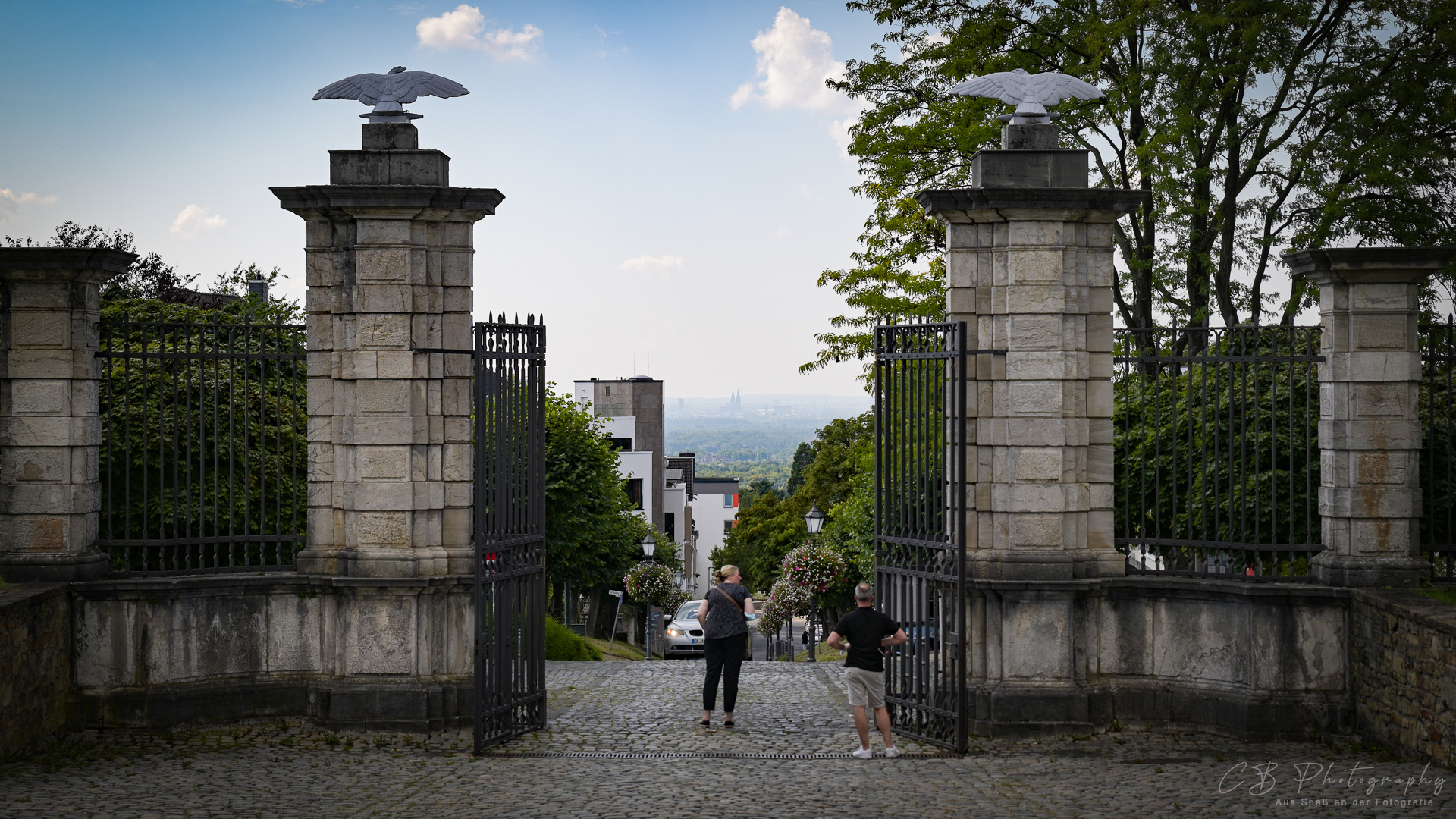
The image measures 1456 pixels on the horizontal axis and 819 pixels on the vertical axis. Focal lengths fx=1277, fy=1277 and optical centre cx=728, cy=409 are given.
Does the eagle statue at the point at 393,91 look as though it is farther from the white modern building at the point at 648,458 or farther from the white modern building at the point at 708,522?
the white modern building at the point at 708,522

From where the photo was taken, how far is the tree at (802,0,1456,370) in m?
19.2

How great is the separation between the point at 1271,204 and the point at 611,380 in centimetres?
4949

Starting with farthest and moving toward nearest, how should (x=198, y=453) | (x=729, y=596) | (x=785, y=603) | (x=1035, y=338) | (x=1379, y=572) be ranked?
1. (x=785, y=603)
2. (x=198, y=453)
3. (x=729, y=596)
4. (x=1035, y=338)
5. (x=1379, y=572)

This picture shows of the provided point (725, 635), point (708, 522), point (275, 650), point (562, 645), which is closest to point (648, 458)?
point (708, 522)

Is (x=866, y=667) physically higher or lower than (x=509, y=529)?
lower

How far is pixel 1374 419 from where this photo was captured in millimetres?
10312

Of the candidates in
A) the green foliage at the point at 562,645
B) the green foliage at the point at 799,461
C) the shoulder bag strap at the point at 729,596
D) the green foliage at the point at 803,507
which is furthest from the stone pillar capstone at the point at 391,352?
the green foliage at the point at 799,461

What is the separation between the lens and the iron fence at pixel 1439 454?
409 inches

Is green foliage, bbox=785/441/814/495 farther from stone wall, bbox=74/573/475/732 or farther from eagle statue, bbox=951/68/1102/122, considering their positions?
stone wall, bbox=74/573/475/732

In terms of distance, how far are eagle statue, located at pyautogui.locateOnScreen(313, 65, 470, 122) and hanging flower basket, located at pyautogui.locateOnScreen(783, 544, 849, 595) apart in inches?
625

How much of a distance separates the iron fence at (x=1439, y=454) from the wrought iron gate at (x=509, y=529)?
7.24 metres

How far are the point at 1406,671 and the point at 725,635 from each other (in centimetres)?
532

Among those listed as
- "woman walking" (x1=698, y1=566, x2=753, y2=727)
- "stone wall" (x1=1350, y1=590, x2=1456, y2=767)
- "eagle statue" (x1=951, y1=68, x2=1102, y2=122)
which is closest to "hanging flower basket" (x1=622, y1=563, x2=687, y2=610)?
"woman walking" (x1=698, y1=566, x2=753, y2=727)

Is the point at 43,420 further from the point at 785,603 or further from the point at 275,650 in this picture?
the point at 785,603
